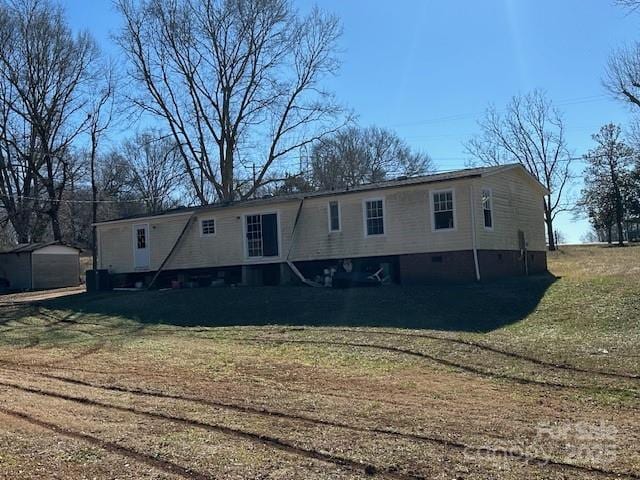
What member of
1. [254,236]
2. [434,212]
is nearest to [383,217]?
[434,212]

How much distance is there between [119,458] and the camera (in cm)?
535

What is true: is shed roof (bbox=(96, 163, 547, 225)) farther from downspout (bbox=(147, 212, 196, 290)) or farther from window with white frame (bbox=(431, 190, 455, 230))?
window with white frame (bbox=(431, 190, 455, 230))

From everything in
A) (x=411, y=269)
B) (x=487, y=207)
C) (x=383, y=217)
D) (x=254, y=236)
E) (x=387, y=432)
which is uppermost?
(x=487, y=207)

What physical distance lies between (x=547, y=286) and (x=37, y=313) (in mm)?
16332

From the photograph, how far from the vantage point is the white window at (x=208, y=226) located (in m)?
25.4

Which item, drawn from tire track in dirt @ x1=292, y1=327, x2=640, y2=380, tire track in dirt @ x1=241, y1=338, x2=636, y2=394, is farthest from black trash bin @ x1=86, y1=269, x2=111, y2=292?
tire track in dirt @ x1=241, y1=338, x2=636, y2=394

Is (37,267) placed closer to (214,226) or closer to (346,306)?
(214,226)

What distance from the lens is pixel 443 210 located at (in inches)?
806

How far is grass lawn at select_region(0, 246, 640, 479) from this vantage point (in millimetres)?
5332

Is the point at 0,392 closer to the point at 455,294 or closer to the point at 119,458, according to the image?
the point at 119,458

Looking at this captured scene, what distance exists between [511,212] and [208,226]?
1156 centimetres

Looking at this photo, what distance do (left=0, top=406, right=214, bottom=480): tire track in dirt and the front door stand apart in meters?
20.5

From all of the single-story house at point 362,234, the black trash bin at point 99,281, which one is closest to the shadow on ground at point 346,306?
the single-story house at point 362,234

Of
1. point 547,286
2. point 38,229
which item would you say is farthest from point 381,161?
point 547,286
